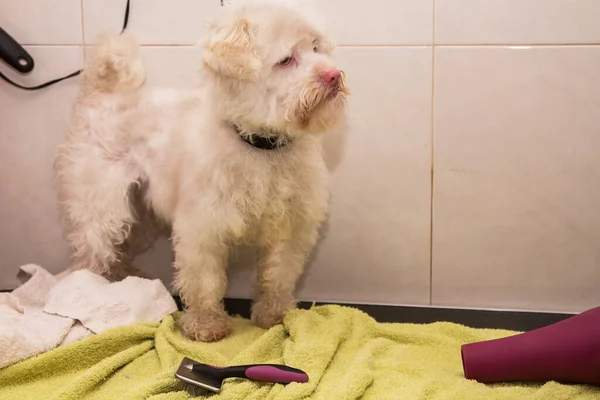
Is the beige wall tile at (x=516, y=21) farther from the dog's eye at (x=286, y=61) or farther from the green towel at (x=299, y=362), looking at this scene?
the green towel at (x=299, y=362)

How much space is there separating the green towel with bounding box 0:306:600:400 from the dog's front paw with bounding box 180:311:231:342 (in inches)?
1.0

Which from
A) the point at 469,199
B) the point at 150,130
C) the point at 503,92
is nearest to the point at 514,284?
the point at 469,199

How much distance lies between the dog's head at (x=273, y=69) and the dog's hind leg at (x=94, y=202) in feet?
1.51

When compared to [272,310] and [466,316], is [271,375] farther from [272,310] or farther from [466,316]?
[466,316]

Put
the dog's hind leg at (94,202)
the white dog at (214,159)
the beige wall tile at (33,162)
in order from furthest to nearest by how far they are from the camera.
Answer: the beige wall tile at (33,162)
the dog's hind leg at (94,202)
the white dog at (214,159)

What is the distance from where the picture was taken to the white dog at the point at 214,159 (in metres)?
1.25

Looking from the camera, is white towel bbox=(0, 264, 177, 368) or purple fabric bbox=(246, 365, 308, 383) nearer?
purple fabric bbox=(246, 365, 308, 383)

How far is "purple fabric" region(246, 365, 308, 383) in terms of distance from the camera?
3.80 ft

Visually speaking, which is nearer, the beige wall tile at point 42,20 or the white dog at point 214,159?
the white dog at point 214,159

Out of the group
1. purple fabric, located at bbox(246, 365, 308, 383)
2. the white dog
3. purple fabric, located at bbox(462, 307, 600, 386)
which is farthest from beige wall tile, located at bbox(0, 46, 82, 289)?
purple fabric, located at bbox(462, 307, 600, 386)

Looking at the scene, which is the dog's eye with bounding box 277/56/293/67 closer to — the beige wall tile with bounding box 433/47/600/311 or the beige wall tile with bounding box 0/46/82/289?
the beige wall tile with bounding box 433/47/600/311

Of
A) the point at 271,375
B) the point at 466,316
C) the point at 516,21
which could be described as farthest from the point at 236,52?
the point at 466,316

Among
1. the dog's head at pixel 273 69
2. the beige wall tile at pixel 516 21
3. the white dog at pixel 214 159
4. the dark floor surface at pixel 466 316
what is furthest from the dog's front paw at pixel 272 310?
the beige wall tile at pixel 516 21

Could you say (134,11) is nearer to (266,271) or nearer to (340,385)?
(266,271)
